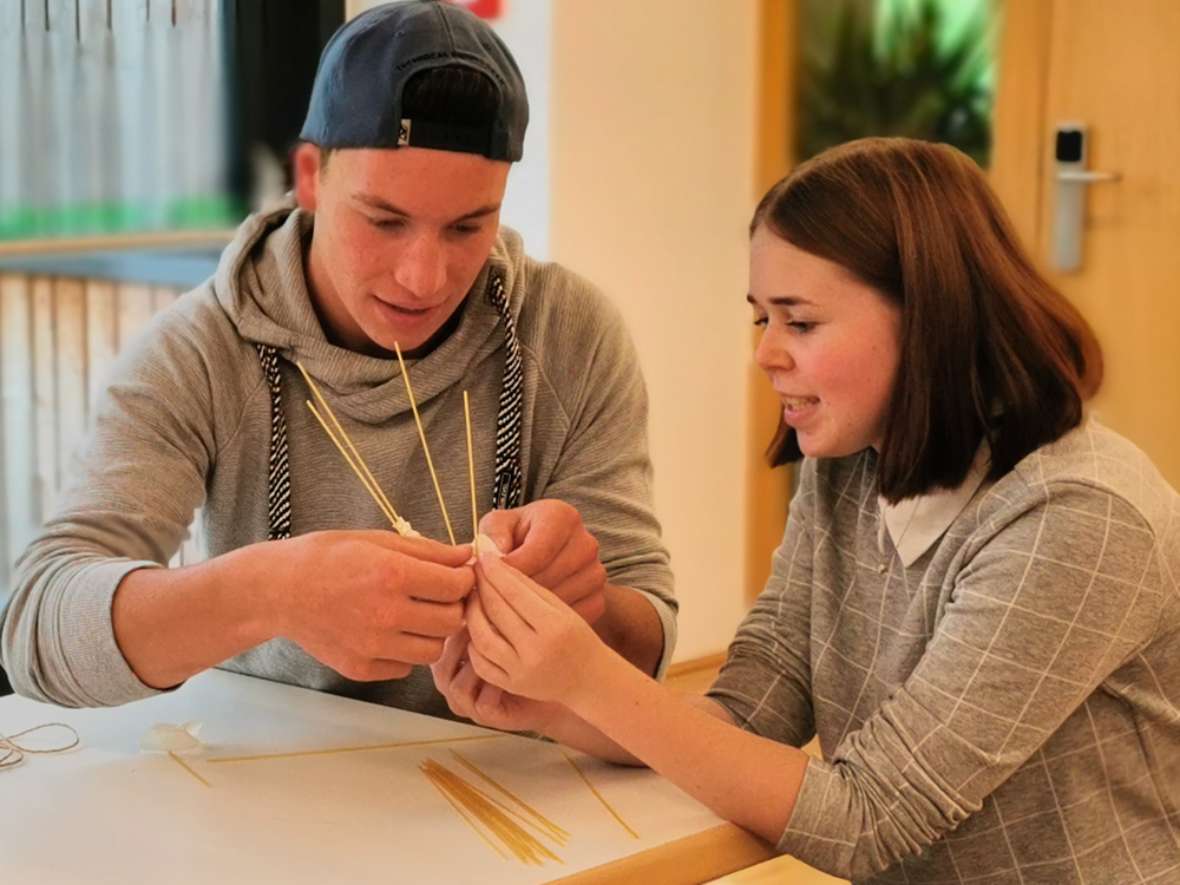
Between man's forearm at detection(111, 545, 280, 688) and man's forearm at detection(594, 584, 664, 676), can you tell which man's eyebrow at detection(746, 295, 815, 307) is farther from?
man's forearm at detection(111, 545, 280, 688)

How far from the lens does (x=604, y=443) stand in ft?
6.23

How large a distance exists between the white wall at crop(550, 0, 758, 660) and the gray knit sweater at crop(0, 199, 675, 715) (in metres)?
1.71

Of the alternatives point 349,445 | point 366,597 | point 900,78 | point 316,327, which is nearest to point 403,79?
Answer: point 316,327

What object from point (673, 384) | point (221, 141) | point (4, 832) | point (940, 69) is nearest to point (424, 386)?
point (4, 832)

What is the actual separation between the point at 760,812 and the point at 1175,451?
8.26ft

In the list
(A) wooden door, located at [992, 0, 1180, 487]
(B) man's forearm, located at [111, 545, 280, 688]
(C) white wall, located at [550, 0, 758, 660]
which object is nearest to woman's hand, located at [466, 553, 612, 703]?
(B) man's forearm, located at [111, 545, 280, 688]

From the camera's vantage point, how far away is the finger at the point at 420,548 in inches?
57.7

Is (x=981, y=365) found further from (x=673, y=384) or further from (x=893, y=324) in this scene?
(x=673, y=384)

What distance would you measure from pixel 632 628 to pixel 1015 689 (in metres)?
0.46

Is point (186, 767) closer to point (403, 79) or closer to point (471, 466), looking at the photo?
point (471, 466)

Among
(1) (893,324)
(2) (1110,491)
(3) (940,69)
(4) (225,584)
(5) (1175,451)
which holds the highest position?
(3) (940,69)

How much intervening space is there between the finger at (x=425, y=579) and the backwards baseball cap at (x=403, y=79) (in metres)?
0.44

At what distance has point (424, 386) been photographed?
1.83 m

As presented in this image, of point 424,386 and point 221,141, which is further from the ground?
point 221,141
